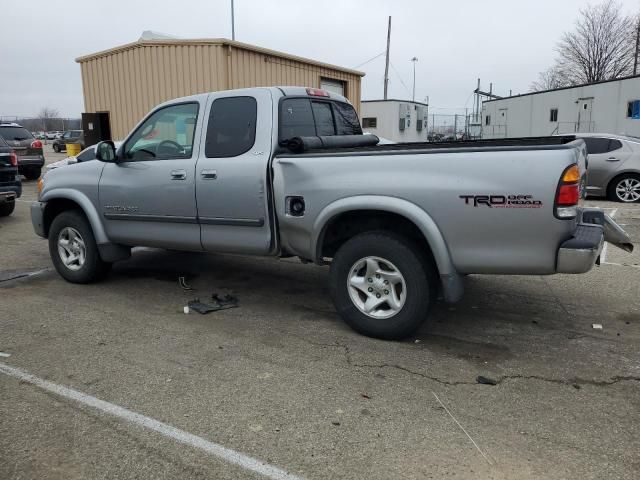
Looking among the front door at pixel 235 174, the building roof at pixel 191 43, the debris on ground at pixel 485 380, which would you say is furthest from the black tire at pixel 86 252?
the building roof at pixel 191 43

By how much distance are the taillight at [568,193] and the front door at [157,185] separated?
3.04 meters

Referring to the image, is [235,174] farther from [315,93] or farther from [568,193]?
[568,193]

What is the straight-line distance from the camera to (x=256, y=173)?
4.58 metres

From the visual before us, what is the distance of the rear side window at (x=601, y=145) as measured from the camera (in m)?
11.3

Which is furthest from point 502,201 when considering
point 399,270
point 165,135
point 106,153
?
point 106,153

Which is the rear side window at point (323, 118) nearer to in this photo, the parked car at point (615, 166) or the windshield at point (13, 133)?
the parked car at point (615, 166)

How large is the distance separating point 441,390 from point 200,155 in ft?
9.55

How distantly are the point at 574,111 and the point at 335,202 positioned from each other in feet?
76.9

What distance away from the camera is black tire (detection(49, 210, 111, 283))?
5793 millimetres

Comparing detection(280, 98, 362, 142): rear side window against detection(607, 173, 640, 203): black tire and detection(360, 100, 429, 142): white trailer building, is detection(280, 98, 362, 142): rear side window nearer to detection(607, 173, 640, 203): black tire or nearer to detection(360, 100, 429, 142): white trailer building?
detection(607, 173, 640, 203): black tire

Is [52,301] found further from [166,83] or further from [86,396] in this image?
[166,83]

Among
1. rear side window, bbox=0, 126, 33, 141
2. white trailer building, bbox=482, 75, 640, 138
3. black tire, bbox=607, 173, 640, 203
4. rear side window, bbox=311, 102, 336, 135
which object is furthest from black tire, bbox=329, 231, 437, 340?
white trailer building, bbox=482, 75, 640, 138

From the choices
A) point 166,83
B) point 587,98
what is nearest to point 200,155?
point 166,83

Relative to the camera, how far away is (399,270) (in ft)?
13.3
